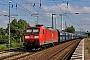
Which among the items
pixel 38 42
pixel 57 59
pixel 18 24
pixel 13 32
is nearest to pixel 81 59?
pixel 57 59

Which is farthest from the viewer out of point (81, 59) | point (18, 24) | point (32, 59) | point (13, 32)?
point (18, 24)

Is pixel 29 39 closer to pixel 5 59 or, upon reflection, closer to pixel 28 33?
pixel 28 33

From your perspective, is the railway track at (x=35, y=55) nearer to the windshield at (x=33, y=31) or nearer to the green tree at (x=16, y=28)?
the windshield at (x=33, y=31)

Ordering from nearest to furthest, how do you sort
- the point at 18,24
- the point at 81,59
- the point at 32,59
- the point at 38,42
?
the point at 81,59, the point at 32,59, the point at 38,42, the point at 18,24

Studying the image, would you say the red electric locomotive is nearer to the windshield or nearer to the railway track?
the windshield

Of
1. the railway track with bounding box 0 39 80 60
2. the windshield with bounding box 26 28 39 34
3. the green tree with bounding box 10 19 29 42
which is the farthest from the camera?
the green tree with bounding box 10 19 29 42

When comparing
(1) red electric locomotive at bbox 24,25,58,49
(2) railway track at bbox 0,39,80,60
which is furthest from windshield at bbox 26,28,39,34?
(2) railway track at bbox 0,39,80,60

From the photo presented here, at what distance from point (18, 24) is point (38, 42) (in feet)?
A: 245

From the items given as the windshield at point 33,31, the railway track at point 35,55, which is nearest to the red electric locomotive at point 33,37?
the windshield at point 33,31

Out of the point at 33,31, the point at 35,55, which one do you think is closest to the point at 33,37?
the point at 33,31

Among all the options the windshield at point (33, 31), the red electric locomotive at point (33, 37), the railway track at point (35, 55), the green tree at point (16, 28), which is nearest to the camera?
the railway track at point (35, 55)

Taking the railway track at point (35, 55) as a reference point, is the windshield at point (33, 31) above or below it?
above

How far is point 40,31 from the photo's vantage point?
27266 mm

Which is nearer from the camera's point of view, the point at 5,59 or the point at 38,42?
the point at 5,59
